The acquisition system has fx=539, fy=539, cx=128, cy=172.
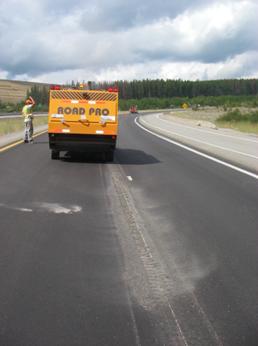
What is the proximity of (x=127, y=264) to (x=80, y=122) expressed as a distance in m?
10.8

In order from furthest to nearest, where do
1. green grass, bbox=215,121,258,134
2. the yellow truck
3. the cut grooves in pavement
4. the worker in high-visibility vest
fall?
green grass, bbox=215,121,258,134 → the worker in high-visibility vest → the yellow truck → the cut grooves in pavement

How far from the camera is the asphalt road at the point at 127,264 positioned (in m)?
4.09

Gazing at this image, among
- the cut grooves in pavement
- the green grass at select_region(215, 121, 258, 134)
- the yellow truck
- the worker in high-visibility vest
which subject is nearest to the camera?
the cut grooves in pavement

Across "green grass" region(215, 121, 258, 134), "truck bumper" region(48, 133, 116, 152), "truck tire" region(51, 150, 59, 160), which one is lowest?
"green grass" region(215, 121, 258, 134)

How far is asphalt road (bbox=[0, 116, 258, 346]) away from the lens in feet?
13.4

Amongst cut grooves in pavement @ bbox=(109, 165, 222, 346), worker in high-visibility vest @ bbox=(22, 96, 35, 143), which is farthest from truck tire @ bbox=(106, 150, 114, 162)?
cut grooves in pavement @ bbox=(109, 165, 222, 346)

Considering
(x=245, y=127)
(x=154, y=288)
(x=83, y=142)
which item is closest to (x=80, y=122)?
(x=83, y=142)

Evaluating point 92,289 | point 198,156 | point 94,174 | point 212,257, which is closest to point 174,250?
point 212,257

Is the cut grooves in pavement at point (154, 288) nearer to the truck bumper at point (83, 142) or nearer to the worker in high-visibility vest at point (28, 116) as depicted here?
the truck bumper at point (83, 142)

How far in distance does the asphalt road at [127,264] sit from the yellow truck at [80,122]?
4717 mm

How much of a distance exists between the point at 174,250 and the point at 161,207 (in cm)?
269

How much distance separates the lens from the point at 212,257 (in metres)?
6.04

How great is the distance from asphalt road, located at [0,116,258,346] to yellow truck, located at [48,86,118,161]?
472 centimetres

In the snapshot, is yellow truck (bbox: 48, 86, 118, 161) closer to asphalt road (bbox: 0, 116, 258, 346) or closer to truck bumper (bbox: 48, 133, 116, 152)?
truck bumper (bbox: 48, 133, 116, 152)
